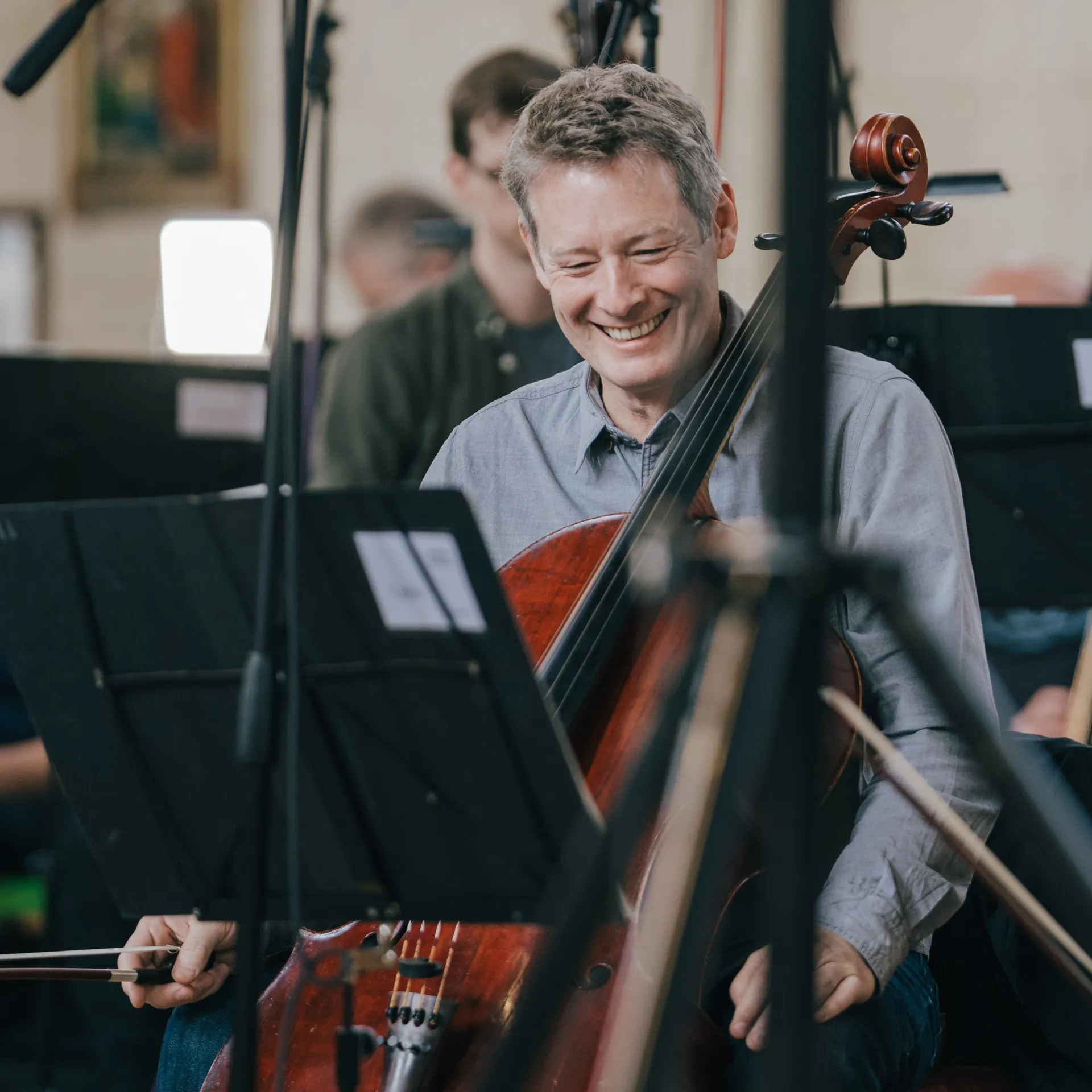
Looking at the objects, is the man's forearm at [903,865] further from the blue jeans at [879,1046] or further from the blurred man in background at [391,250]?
the blurred man in background at [391,250]

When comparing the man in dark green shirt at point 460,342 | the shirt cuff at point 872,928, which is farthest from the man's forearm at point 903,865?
the man in dark green shirt at point 460,342

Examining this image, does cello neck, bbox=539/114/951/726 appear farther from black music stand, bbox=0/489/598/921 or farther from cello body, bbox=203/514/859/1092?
black music stand, bbox=0/489/598/921

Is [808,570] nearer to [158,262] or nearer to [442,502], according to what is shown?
[442,502]

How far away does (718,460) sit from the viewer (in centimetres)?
140

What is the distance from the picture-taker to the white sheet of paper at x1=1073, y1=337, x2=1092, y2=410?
1903mm

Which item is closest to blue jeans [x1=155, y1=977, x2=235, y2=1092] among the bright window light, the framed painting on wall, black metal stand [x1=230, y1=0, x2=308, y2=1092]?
black metal stand [x1=230, y1=0, x2=308, y2=1092]

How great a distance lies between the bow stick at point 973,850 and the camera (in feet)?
2.83

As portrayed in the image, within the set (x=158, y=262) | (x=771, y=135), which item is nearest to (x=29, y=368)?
(x=771, y=135)

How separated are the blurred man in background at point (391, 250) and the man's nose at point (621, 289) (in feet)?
11.1

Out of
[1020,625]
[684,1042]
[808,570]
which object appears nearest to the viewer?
[808,570]

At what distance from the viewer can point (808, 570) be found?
2.29ft

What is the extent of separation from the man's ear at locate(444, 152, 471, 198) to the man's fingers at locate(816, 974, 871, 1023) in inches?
79.8

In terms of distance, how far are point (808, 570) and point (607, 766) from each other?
48 cm

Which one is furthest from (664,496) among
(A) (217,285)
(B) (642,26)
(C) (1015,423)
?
(A) (217,285)
